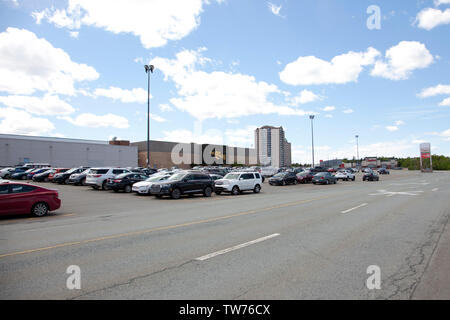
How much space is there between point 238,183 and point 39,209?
13.8 m

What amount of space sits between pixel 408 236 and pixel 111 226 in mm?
8602

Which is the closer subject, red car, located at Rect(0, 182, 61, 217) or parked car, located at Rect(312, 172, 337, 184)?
red car, located at Rect(0, 182, 61, 217)

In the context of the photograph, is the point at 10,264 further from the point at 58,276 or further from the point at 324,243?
the point at 324,243

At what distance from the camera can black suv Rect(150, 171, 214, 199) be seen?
1939cm

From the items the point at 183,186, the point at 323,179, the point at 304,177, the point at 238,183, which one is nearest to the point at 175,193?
the point at 183,186

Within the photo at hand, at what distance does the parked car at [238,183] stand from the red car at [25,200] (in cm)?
1200

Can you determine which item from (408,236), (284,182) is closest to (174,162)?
(284,182)

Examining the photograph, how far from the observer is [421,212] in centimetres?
1219

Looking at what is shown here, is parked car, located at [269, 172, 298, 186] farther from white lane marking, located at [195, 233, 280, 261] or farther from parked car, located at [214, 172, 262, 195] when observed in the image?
white lane marking, located at [195, 233, 280, 261]

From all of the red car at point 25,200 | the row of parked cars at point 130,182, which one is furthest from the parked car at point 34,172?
the red car at point 25,200

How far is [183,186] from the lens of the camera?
20.1 metres

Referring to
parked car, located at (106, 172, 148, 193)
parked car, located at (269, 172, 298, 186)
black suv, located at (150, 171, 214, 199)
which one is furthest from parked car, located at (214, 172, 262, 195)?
parked car, located at (269, 172, 298, 186)

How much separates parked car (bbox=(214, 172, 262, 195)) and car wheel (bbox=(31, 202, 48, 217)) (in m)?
12.2

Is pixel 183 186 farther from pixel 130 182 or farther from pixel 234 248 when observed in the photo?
pixel 234 248
